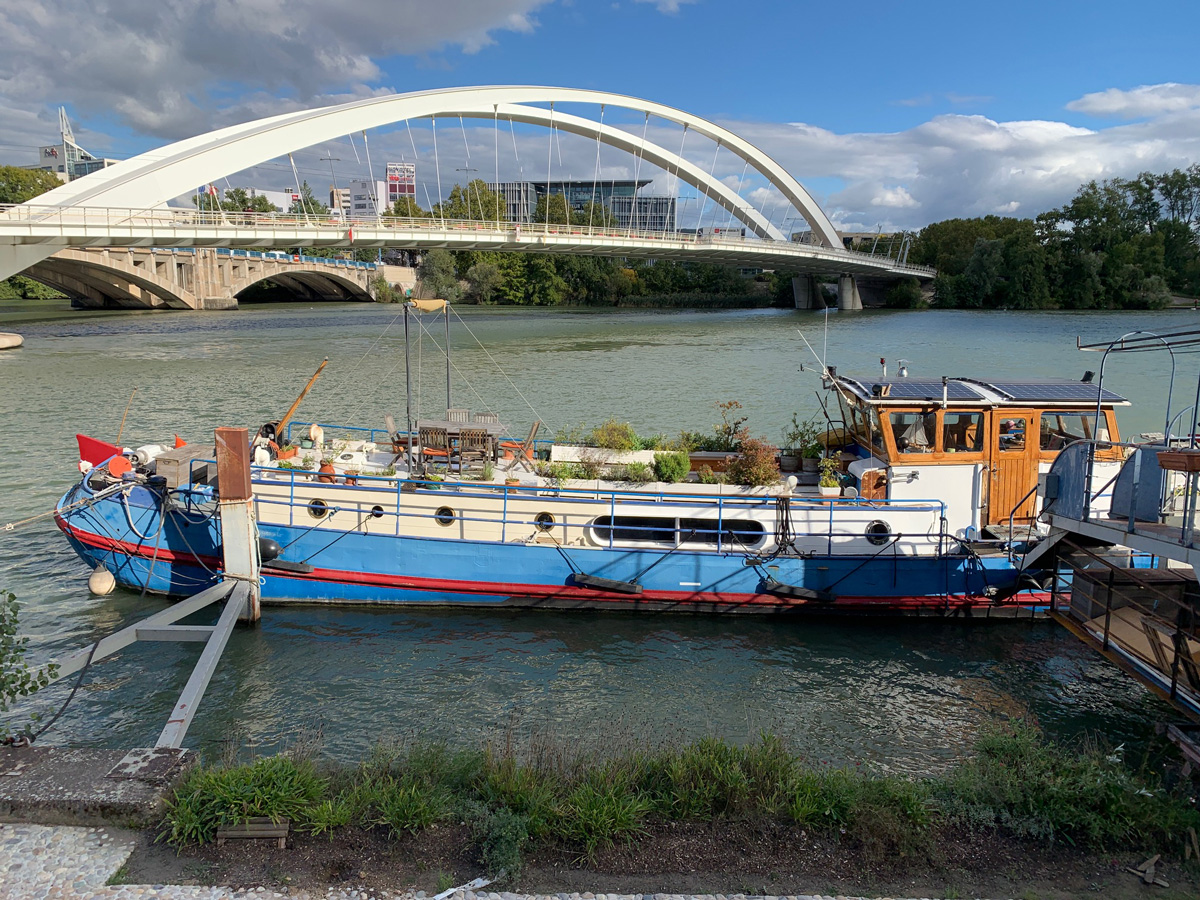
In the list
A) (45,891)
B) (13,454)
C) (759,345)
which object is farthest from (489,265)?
(45,891)

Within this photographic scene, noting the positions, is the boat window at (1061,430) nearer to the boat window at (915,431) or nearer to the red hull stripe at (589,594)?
the boat window at (915,431)

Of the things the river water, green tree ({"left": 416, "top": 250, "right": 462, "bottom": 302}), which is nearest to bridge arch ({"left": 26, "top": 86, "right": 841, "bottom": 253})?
the river water

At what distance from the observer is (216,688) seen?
978 centimetres

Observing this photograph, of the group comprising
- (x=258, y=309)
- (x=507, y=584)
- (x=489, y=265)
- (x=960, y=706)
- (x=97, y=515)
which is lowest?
(x=960, y=706)

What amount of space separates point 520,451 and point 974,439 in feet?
22.7

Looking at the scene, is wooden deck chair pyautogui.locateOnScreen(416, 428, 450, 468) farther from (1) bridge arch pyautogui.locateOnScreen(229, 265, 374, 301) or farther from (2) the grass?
(1) bridge arch pyautogui.locateOnScreen(229, 265, 374, 301)

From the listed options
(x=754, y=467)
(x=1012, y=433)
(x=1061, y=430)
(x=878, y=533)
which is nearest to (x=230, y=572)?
(x=754, y=467)

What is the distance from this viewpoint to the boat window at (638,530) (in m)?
11.8

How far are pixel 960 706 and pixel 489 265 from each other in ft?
250

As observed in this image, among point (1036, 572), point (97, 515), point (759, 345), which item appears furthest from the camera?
point (759, 345)

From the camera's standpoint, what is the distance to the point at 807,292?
85000 millimetres

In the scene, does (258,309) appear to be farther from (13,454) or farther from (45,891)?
(45,891)

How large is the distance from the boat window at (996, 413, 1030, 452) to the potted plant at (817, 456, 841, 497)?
7.51 feet

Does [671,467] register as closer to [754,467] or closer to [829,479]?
[754,467]
